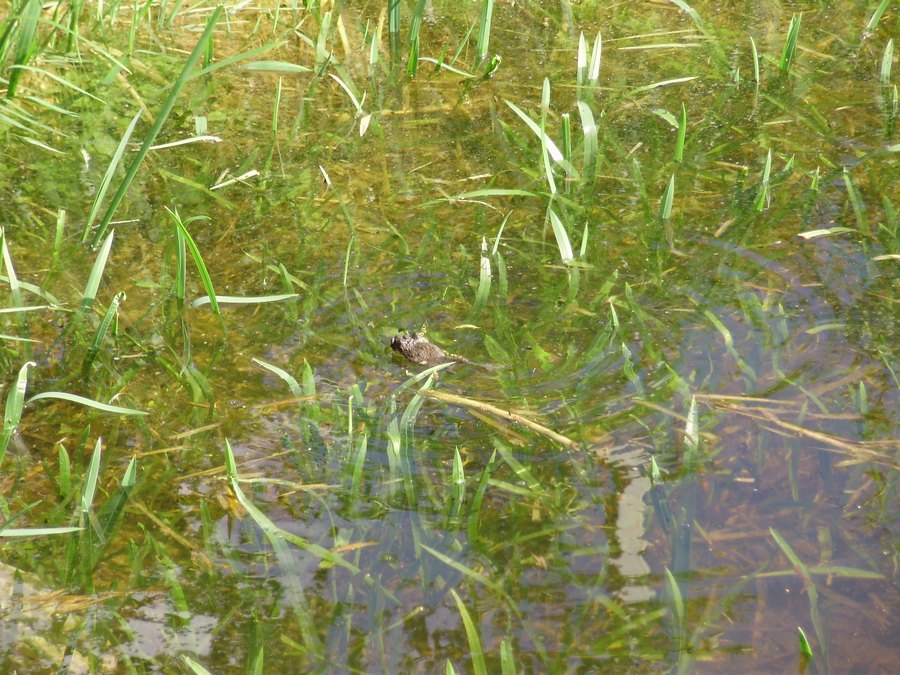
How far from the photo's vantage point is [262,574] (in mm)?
2143

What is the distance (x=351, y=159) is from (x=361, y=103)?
398 mm

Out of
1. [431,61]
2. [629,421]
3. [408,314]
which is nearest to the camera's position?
[629,421]

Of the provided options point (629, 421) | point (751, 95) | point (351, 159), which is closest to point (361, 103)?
point (351, 159)

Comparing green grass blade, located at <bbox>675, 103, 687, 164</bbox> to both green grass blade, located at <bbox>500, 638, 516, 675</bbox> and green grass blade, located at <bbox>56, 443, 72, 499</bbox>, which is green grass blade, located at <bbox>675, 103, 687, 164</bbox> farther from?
green grass blade, located at <bbox>56, 443, 72, 499</bbox>

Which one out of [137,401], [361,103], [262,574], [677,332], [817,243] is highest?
[361,103]

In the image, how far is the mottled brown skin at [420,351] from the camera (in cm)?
275

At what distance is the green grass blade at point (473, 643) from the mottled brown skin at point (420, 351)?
88cm

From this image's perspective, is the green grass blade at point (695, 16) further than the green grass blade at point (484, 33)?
Yes

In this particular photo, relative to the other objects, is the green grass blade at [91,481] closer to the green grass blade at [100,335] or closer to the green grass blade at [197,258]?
the green grass blade at [100,335]

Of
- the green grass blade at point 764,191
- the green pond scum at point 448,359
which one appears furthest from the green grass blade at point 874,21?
the green grass blade at point 764,191

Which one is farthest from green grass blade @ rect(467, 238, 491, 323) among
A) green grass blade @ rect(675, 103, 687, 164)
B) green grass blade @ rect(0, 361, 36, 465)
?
green grass blade @ rect(0, 361, 36, 465)

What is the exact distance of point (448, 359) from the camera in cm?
278

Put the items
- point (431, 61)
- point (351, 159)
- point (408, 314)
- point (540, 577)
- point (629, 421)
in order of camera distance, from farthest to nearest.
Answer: point (431, 61) < point (351, 159) < point (408, 314) < point (629, 421) < point (540, 577)

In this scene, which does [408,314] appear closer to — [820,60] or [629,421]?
[629,421]
